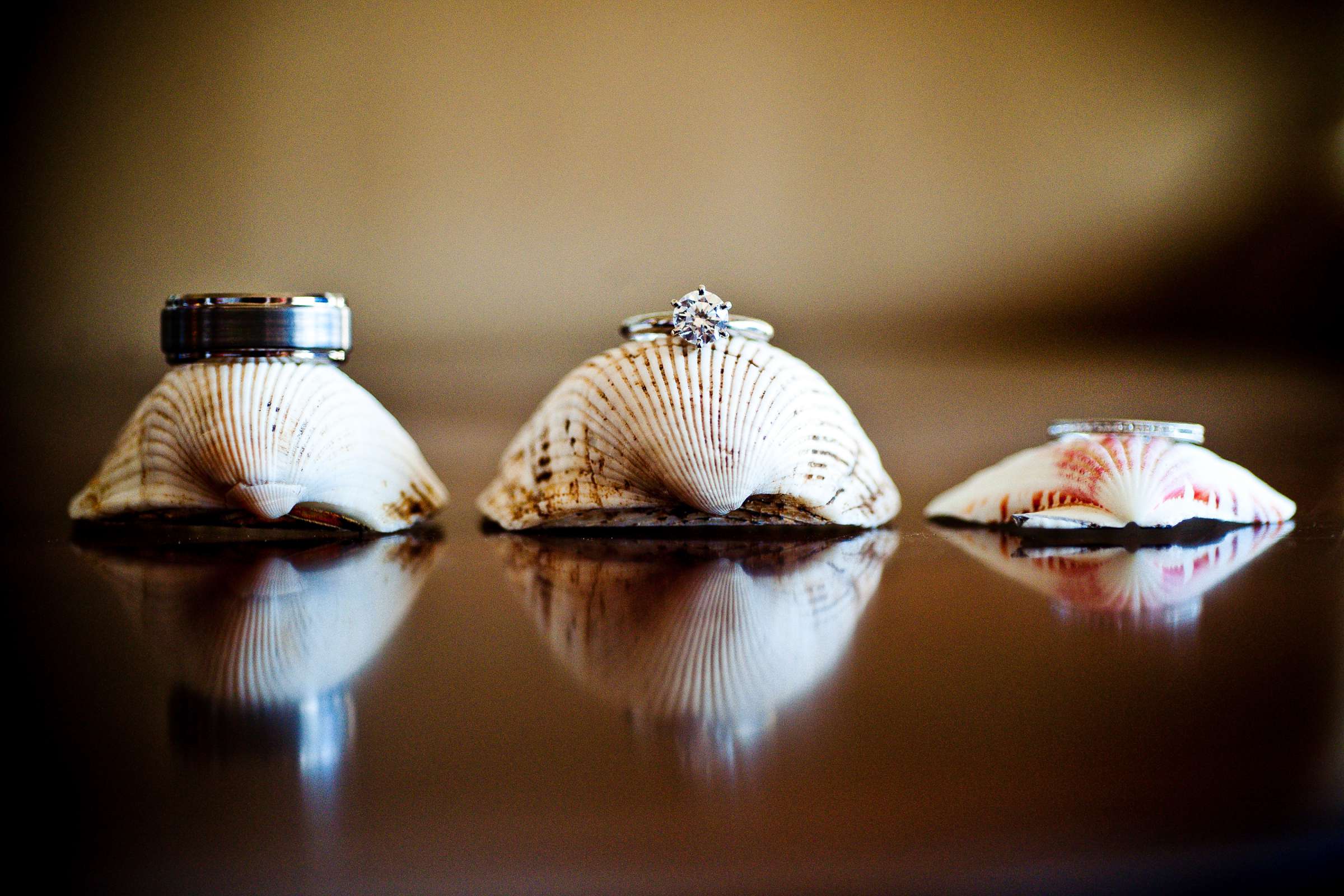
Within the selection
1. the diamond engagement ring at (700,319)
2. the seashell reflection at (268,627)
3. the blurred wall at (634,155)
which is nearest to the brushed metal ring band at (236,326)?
the seashell reflection at (268,627)

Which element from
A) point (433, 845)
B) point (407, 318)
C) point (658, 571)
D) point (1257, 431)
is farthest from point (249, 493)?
point (1257, 431)

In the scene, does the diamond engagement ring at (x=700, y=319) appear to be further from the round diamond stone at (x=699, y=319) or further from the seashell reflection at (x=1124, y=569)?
the seashell reflection at (x=1124, y=569)

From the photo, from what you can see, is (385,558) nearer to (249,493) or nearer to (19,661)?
(249,493)

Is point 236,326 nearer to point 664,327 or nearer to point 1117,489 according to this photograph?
point 664,327

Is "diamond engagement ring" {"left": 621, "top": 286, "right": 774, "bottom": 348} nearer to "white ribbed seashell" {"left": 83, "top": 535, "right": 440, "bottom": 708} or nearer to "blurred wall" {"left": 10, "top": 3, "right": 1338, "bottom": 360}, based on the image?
"white ribbed seashell" {"left": 83, "top": 535, "right": 440, "bottom": 708}

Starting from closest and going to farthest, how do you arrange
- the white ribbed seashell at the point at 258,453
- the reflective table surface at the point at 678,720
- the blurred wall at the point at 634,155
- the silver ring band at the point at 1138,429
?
the reflective table surface at the point at 678,720, the white ribbed seashell at the point at 258,453, the silver ring band at the point at 1138,429, the blurred wall at the point at 634,155

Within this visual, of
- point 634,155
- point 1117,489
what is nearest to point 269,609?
point 1117,489
